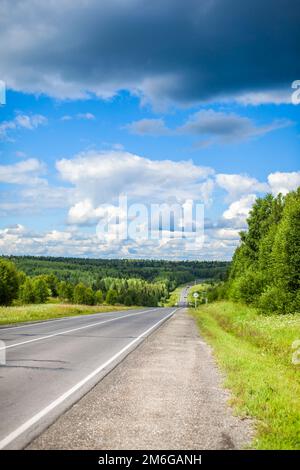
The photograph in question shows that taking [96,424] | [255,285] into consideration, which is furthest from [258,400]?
[255,285]

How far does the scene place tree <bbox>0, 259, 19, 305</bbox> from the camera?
74812 mm

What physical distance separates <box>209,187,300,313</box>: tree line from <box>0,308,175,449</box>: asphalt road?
40.5ft

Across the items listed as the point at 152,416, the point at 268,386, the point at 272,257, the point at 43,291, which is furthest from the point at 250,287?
the point at 43,291

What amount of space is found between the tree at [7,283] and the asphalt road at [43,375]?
60.2m

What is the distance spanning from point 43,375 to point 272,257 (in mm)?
23402

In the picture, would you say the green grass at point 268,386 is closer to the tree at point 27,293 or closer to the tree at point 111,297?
the tree at point 27,293

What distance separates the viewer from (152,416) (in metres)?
6.93

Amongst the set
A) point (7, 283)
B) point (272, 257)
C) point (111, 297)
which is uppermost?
point (272, 257)

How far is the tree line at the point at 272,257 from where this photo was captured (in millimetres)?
25781

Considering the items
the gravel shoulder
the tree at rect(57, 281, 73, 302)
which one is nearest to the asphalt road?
the gravel shoulder

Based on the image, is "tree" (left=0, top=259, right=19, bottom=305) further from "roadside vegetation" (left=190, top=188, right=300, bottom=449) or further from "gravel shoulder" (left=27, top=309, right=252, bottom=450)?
"gravel shoulder" (left=27, top=309, right=252, bottom=450)

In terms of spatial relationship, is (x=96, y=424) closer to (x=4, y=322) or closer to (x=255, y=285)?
(x=4, y=322)

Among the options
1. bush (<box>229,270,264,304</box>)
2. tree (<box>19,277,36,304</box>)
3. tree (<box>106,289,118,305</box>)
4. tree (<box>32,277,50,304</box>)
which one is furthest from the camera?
tree (<box>106,289,118,305</box>)

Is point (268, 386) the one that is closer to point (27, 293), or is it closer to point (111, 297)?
point (27, 293)
